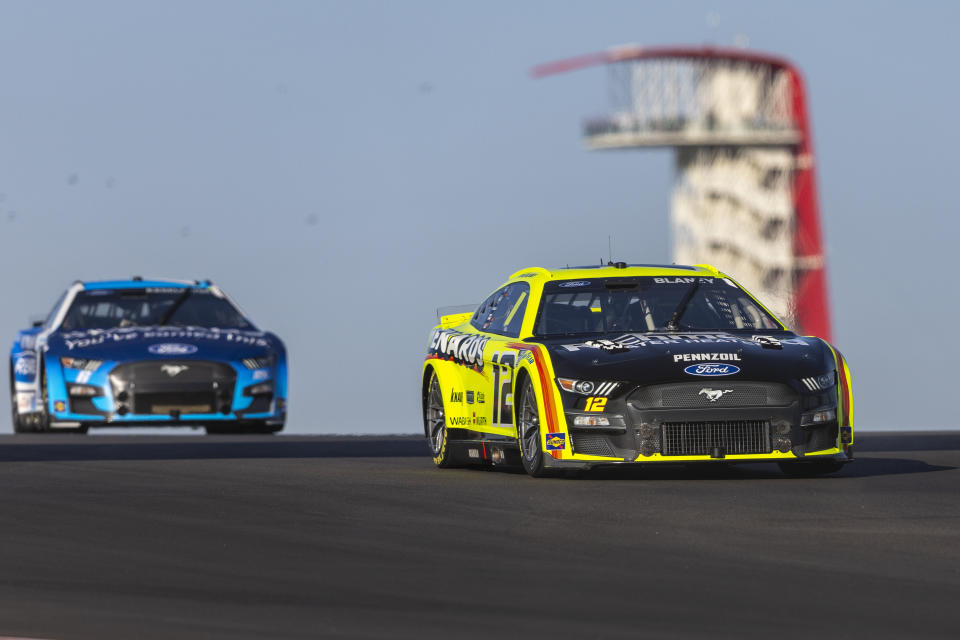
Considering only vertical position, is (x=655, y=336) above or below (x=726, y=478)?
above

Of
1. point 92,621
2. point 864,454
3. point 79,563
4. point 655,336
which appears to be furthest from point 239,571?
point 864,454

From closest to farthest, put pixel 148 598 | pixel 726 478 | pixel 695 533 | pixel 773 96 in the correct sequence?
pixel 148 598
pixel 695 533
pixel 726 478
pixel 773 96

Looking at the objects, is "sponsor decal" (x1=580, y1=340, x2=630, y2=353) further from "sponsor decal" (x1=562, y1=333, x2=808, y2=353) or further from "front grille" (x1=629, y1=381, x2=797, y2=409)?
"front grille" (x1=629, y1=381, x2=797, y2=409)

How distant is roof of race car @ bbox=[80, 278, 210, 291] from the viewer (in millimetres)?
22312

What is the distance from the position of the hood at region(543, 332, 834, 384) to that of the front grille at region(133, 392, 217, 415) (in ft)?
26.9

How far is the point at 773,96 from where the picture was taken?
7762 cm

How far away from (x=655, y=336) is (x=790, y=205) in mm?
68556

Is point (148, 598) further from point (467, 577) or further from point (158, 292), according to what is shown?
point (158, 292)

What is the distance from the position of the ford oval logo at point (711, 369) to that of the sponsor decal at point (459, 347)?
1.86 m

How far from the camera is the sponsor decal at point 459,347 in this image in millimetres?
14320

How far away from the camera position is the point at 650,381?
41.7 feet

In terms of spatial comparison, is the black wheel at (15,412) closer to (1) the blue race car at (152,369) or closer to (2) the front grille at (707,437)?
(1) the blue race car at (152,369)

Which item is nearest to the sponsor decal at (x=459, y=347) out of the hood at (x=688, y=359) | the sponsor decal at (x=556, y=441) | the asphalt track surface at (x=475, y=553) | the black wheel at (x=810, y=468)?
the asphalt track surface at (x=475, y=553)

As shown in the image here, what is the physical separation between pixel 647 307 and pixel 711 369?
138 centimetres
